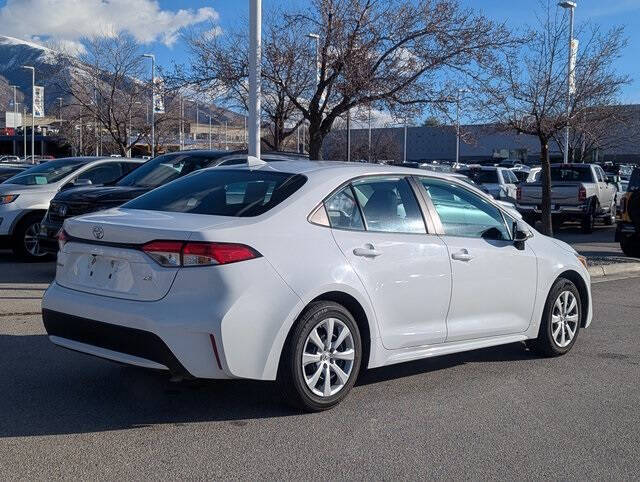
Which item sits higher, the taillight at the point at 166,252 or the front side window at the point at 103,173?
the front side window at the point at 103,173

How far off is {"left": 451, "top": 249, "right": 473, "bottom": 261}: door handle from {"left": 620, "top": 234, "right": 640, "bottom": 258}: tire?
33.6 feet

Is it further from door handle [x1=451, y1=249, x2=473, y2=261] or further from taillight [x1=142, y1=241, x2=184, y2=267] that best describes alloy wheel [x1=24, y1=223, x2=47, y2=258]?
door handle [x1=451, y1=249, x2=473, y2=261]

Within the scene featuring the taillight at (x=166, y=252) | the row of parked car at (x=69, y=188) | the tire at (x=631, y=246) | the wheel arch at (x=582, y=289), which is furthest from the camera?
the tire at (x=631, y=246)

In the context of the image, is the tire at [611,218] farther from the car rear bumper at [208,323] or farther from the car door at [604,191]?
the car rear bumper at [208,323]

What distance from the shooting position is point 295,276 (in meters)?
5.05

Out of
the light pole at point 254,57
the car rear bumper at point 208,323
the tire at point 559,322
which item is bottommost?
the tire at point 559,322

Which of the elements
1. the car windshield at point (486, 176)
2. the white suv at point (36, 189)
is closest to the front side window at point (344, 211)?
the white suv at point (36, 189)

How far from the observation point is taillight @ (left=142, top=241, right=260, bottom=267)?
482 centimetres

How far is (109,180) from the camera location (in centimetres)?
1352

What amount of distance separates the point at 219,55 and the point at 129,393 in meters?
10.1

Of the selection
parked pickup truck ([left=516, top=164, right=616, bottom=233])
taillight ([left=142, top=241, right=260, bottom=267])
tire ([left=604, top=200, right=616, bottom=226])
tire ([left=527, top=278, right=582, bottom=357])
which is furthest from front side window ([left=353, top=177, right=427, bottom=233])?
tire ([left=604, top=200, right=616, bottom=226])

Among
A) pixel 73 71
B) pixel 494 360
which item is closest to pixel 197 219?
pixel 494 360

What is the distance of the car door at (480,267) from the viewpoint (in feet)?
20.3

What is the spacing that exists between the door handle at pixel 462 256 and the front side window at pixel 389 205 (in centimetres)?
32
